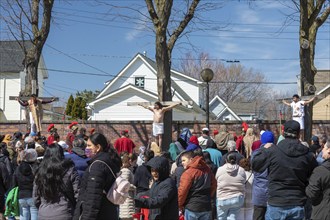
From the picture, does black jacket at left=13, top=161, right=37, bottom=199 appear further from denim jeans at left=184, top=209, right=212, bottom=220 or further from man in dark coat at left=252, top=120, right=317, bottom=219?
man in dark coat at left=252, top=120, right=317, bottom=219

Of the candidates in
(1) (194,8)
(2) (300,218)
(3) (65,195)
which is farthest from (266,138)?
(1) (194,8)

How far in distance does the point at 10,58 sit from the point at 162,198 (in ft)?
156

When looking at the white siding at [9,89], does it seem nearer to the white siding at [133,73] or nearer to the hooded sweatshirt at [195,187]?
the white siding at [133,73]

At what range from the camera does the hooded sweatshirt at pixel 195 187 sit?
7215 mm

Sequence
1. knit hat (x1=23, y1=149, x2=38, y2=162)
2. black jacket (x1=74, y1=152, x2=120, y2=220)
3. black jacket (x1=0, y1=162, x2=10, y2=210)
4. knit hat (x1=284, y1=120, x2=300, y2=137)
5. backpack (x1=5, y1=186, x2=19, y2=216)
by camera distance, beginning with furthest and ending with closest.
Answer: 1. black jacket (x1=0, y1=162, x2=10, y2=210)
2. backpack (x1=5, y1=186, x2=19, y2=216)
3. knit hat (x1=23, y1=149, x2=38, y2=162)
4. knit hat (x1=284, y1=120, x2=300, y2=137)
5. black jacket (x1=74, y1=152, x2=120, y2=220)

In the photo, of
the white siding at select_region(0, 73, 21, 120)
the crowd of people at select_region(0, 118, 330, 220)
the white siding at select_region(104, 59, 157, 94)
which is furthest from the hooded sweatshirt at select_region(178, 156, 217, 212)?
the white siding at select_region(0, 73, 21, 120)

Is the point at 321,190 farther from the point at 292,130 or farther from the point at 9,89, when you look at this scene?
the point at 9,89

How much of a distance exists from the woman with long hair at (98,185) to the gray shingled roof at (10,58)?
46159 mm

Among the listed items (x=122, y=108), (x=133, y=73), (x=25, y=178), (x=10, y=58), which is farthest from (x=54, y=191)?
(x=10, y=58)

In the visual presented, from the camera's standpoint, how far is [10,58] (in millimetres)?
51000

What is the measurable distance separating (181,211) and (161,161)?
5.78 ft

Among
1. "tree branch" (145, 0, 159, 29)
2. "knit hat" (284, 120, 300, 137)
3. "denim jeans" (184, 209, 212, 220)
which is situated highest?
"tree branch" (145, 0, 159, 29)

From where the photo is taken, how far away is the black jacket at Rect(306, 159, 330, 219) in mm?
6121

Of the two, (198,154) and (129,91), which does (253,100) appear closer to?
(129,91)
